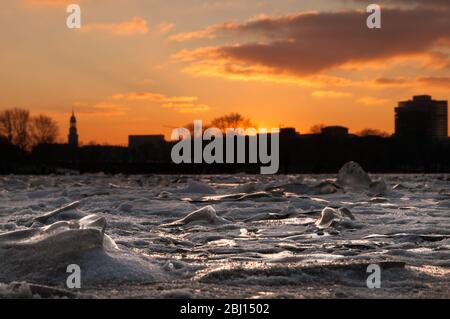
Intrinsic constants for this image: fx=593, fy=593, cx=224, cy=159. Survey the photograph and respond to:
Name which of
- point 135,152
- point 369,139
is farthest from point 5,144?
point 369,139

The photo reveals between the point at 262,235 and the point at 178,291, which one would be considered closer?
the point at 178,291

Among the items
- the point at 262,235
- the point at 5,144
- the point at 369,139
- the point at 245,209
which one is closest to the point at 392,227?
the point at 262,235

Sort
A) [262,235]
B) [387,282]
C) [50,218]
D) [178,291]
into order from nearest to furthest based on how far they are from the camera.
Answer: [178,291]
[387,282]
[262,235]
[50,218]

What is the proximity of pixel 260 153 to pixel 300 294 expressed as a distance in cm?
9317

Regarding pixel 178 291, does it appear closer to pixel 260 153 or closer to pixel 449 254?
pixel 449 254

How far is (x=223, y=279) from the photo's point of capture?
4.01 metres

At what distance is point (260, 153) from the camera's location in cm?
9656

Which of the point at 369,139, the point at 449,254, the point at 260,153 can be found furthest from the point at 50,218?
the point at 369,139

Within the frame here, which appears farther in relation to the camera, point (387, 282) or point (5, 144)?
point (5, 144)

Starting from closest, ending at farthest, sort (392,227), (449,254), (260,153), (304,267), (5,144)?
1. (304,267)
2. (449,254)
3. (392,227)
4. (5,144)
5. (260,153)

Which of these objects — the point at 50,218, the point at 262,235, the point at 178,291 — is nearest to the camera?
the point at 178,291
